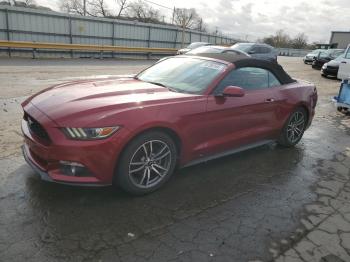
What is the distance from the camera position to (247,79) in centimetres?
489

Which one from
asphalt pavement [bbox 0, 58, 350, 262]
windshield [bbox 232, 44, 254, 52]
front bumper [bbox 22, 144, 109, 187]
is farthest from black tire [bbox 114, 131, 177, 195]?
windshield [bbox 232, 44, 254, 52]

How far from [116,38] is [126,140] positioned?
22.6m

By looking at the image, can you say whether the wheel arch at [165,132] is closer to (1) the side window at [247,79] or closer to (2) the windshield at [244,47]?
(1) the side window at [247,79]

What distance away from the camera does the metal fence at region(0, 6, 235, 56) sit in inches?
755

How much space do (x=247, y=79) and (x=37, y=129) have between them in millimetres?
2948

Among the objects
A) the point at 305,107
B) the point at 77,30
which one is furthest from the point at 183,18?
the point at 305,107

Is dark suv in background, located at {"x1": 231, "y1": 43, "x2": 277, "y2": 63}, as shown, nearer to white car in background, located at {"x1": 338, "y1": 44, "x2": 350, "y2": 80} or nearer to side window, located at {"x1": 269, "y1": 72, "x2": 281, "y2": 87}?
white car in background, located at {"x1": 338, "y1": 44, "x2": 350, "y2": 80}

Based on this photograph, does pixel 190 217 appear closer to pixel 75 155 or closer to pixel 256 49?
pixel 75 155

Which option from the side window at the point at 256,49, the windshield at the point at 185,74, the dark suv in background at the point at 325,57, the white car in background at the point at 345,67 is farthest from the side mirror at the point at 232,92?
the dark suv in background at the point at 325,57

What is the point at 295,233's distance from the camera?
333 centimetres

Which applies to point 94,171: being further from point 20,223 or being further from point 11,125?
point 11,125

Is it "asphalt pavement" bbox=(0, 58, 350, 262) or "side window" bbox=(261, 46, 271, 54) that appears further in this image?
"side window" bbox=(261, 46, 271, 54)

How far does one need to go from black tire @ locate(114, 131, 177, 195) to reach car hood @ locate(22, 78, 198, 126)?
0.36 m

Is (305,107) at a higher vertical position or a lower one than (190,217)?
higher
